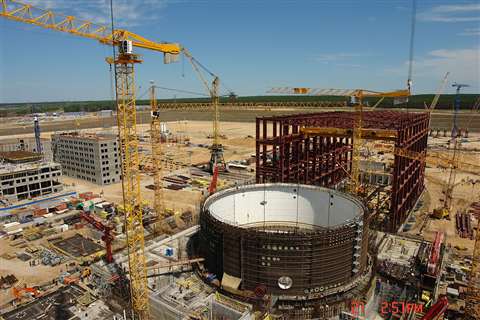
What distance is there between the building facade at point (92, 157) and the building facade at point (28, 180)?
10.6 m

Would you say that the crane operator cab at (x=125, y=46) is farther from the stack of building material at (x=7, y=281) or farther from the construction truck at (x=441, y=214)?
the construction truck at (x=441, y=214)

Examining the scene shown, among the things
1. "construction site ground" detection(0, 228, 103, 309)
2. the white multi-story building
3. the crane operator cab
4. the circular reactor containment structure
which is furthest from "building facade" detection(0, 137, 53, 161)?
the crane operator cab

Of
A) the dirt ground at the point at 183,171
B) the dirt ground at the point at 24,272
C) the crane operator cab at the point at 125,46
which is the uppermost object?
the crane operator cab at the point at 125,46

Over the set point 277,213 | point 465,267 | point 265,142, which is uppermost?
point 265,142

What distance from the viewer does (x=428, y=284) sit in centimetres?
4441

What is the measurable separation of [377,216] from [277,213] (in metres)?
23.4

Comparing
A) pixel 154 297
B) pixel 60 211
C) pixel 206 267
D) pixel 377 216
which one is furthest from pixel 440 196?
pixel 60 211

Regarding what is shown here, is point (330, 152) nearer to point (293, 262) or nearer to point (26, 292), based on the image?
point (293, 262)

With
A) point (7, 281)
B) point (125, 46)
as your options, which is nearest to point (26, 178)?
point (7, 281)

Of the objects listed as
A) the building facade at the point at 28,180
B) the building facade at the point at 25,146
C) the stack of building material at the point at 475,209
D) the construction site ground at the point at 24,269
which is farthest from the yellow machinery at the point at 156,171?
the stack of building material at the point at 475,209

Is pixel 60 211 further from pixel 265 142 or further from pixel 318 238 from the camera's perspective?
pixel 318 238

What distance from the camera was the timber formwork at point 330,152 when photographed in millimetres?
64812

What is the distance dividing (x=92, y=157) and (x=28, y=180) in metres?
18.3

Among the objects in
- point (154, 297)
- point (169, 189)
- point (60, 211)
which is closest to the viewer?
point (154, 297)
